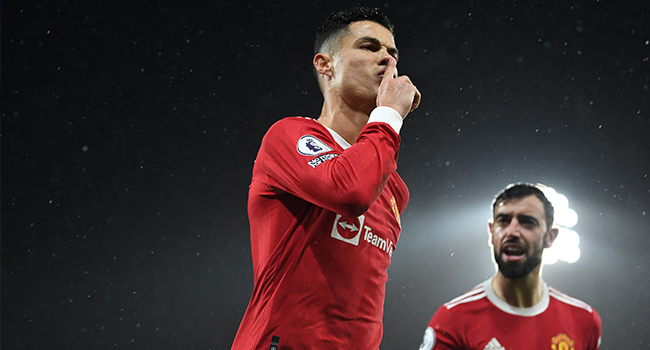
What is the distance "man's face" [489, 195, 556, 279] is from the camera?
2.49m

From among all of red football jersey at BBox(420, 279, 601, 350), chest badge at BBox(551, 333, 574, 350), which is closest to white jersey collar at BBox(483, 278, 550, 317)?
red football jersey at BBox(420, 279, 601, 350)

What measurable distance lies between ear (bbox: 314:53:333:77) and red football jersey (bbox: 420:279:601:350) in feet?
5.22

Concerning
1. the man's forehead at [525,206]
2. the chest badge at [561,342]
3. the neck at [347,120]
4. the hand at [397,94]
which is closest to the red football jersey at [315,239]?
the hand at [397,94]

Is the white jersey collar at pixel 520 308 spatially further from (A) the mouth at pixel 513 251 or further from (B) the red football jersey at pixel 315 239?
(B) the red football jersey at pixel 315 239

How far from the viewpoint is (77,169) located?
7734 mm

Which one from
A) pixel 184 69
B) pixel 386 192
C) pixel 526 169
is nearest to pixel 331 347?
pixel 386 192

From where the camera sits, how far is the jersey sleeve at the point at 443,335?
8.23 ft

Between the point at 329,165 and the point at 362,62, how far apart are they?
592 mm

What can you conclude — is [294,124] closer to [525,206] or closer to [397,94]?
[397,94]

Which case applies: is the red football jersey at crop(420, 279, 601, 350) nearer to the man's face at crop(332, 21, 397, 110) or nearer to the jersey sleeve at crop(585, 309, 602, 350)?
the jersey sleeve at crop(585, 309, 602, 350)

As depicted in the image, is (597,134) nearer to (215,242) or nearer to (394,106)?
→ (215,242)

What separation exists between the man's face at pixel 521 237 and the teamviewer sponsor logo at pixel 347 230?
4.86ft

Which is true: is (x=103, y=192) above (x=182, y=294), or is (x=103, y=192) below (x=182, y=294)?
above

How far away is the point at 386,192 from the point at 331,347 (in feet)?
1.92
